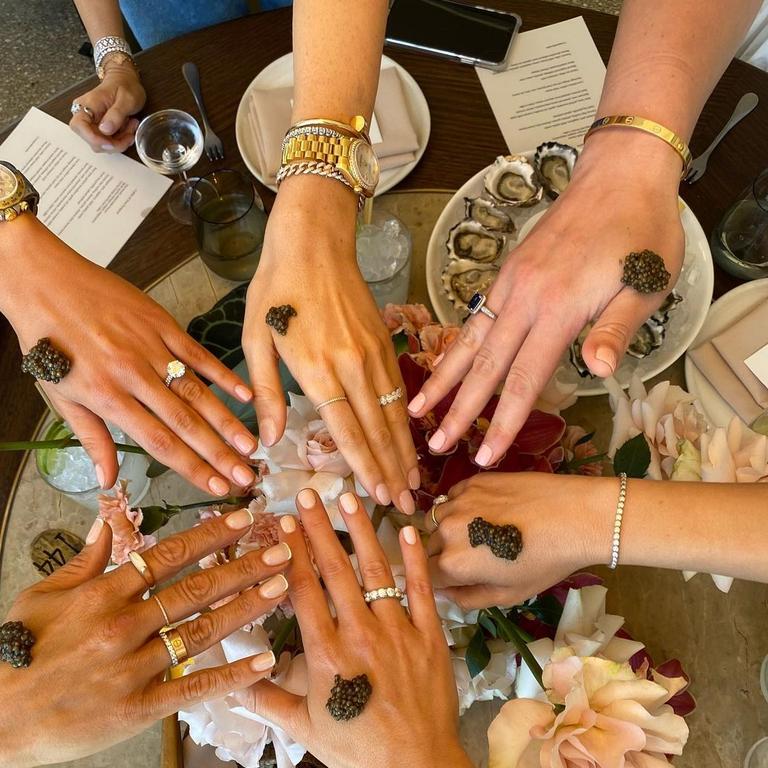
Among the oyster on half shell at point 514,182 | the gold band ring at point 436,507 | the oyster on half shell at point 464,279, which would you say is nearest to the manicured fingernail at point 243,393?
the gold band ring at point 436,507

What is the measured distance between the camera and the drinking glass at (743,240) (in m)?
0.87

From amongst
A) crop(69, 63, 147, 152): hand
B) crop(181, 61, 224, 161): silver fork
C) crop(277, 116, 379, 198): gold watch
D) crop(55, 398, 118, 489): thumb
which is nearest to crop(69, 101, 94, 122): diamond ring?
crop(69, 63, 147, 152): hand

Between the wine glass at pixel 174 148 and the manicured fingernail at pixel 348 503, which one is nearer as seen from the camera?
the manicured fingernail at pixel 348 503

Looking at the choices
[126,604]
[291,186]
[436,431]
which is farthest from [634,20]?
[126,604]

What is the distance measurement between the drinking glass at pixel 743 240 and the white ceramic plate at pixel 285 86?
45 centimetres

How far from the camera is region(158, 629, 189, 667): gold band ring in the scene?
1.64 ft

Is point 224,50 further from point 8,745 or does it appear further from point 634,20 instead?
point 8,745

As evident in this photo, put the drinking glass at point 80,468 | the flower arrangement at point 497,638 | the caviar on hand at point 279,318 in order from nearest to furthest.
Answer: the flower arrangement at point 497,638 < the caviar on hand at point 279,318 < the drinking glass at point 80,468

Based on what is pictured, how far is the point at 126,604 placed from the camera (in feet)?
1.66

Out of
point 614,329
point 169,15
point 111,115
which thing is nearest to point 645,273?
point 614,329

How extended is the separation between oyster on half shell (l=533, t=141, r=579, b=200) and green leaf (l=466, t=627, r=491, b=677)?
0.62 metres

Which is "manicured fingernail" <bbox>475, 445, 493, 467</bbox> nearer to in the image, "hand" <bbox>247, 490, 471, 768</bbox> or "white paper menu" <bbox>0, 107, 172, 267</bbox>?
"hand" <bbox>247, 490, 471, 768</bbox>

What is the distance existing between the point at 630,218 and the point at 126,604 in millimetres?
600

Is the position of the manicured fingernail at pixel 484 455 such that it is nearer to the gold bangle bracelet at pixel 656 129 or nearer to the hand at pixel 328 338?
the hand at pixel 328 338
